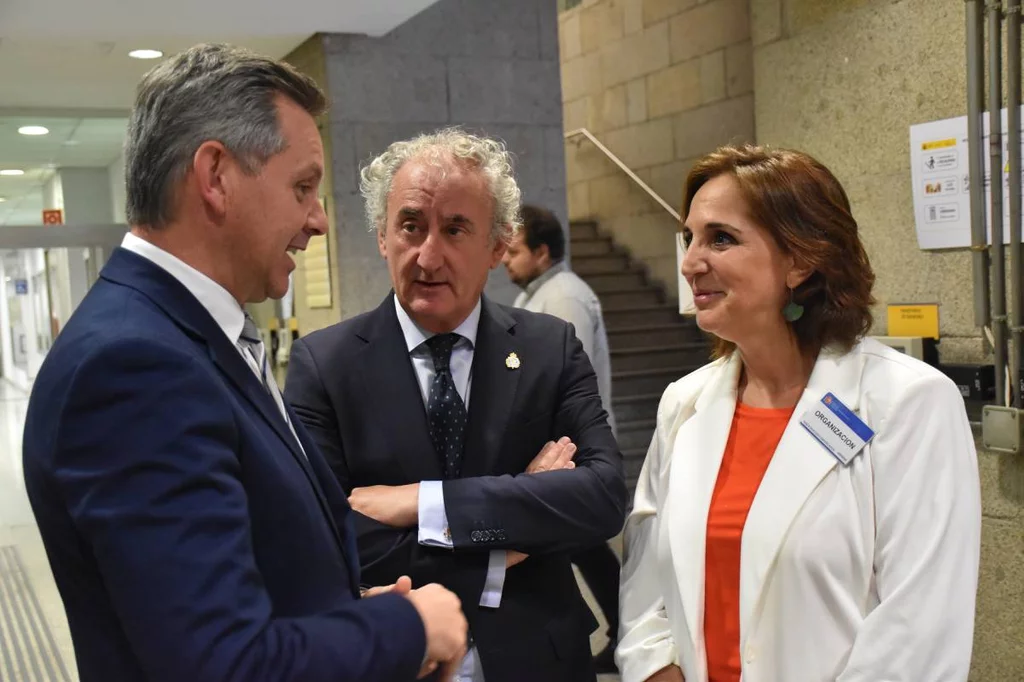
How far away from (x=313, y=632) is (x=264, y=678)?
2.6 inches

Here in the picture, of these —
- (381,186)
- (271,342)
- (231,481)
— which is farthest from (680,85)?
(231,481)

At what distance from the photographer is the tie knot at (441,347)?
170 cm

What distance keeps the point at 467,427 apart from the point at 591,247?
23.9 ft

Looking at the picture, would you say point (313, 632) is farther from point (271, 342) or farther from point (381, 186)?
point (271, 342)

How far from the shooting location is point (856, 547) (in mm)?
1479

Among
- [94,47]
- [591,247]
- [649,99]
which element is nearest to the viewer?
[94,47]

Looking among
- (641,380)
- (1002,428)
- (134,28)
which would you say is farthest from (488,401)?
(641,380)

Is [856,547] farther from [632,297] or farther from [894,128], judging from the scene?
[632,297]

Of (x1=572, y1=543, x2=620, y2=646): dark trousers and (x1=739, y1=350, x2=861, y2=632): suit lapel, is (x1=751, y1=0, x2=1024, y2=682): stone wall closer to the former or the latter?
(x1=572, y1=543, x2=620, y2=646): dark trousers

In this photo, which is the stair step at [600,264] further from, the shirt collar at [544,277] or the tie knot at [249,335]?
the tie knot at [249,335]

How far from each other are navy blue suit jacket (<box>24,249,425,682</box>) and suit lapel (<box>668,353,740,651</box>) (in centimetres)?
75

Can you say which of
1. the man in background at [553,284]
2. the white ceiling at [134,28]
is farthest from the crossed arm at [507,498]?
the white ceiling at [134,28]

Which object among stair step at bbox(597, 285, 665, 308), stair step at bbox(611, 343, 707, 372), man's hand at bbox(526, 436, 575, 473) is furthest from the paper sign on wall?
stair step at bbox(597, 285, 665, 308)

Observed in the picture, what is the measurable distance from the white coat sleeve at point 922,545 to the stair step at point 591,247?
284 inches
